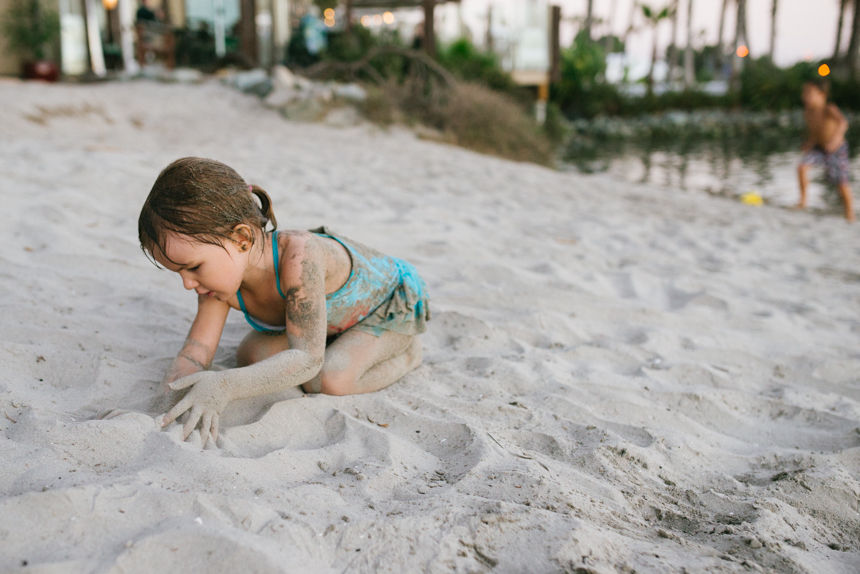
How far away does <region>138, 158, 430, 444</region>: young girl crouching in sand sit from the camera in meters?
1.77

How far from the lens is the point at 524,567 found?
4.33 ft

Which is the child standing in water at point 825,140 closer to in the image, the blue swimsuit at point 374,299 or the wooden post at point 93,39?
the blue swimsuit at point 374,299

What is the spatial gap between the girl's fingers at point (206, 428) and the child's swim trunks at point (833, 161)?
28.3 feet

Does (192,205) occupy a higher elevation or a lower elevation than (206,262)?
higher

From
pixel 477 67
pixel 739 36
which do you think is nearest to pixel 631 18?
pixel 739 36

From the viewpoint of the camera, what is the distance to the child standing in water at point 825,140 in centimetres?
790

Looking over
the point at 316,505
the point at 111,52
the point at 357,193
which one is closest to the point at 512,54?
the point at 111,52

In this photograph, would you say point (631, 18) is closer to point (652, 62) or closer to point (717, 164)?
point (652, 62)

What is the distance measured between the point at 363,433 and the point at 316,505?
45cm

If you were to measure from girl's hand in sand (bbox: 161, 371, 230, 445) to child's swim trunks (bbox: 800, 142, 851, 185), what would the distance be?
28.2 feet

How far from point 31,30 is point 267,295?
501 inches

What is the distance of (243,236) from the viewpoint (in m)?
1.89

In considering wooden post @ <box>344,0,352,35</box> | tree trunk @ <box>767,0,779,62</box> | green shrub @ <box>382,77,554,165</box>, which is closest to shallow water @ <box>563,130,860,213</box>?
green shrub @ <box>382,77,554,165</box>

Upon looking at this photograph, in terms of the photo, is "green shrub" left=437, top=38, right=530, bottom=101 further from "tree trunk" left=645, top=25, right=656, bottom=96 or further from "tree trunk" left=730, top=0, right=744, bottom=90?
"tree trunk" left=730, top=0, right=744, bottom=90
